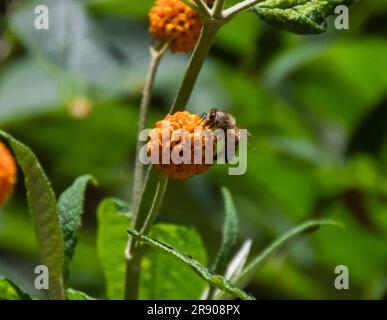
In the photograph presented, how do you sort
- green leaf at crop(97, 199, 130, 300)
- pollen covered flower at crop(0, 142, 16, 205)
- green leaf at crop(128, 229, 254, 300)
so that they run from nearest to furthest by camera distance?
1. green leaf at crop(128, 229, 254, 300)
2. pollen covered flower at crop(0, 142, 16, 205)
3. green leaf at crop(97, 199, 130, 300)

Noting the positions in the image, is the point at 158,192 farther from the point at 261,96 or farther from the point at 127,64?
the point at 261,96

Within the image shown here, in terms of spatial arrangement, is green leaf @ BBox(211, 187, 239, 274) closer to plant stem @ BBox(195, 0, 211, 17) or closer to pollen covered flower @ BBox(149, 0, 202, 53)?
pollen covered flower @ BBox(149, 0, 202, 53)

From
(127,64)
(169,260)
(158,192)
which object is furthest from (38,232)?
(127,64)

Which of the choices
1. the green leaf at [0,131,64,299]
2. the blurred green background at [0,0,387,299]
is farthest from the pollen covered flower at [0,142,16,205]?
the blurred green background at [0,0,387,299]

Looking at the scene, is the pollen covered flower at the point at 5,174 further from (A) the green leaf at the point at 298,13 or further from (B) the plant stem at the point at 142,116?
(A) the green leaf at the point at 298,13

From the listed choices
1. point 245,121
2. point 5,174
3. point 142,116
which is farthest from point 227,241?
point 245,121

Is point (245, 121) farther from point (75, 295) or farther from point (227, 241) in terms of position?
point (75, 295)
